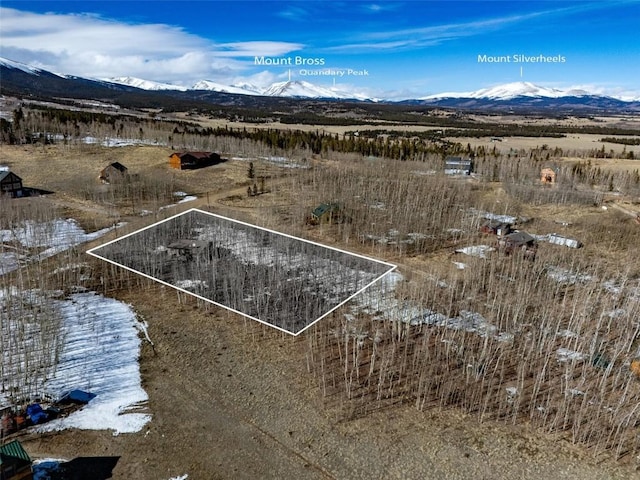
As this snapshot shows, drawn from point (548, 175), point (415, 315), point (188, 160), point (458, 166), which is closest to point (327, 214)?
point (415, 315)

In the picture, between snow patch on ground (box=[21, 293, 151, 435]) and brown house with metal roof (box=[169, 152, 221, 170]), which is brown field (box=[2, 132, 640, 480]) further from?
brown house with metal roof (box=[169, 152, 221, 170])

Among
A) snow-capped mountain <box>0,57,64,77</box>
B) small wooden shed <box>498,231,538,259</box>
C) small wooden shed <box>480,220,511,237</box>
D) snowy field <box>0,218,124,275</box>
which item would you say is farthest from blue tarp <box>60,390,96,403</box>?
snow-capped mountain <box>0,57,64,77</box>

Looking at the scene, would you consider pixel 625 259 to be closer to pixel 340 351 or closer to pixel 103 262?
pixel 340 351

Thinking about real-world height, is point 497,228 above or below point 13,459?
above

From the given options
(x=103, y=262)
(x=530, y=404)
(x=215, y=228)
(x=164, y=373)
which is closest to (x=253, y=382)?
(x=164, y=373)

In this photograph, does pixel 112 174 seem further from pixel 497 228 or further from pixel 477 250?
pixel 497 228

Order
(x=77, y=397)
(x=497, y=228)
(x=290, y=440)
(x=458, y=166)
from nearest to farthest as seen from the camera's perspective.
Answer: (x=290, y=440), (x=77, y=397), (x=497, y=228), (x=458, y=166)

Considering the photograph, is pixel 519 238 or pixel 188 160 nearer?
pixel 519 238
